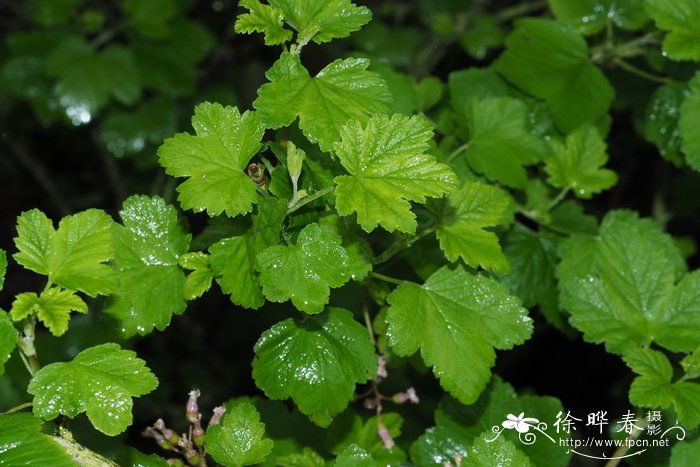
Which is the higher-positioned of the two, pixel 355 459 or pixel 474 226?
pixel 474 226

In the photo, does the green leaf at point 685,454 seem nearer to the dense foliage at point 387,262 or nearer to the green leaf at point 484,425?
the dense foliage at point 387,262

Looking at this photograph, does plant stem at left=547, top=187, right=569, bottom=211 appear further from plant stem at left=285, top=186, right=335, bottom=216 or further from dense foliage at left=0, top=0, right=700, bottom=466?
plant stem at left=285, top=186, right=335, bottom=216

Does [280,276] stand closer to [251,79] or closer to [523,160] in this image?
[523,160]

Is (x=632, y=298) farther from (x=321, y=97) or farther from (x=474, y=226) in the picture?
(x=321, y=97)

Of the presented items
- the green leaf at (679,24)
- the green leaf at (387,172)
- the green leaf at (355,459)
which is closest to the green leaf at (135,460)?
the green leaf at (355,459)

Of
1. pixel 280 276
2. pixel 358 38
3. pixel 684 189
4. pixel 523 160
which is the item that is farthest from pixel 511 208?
pixel 358 38

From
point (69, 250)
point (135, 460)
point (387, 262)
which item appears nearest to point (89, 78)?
point (387, 262)

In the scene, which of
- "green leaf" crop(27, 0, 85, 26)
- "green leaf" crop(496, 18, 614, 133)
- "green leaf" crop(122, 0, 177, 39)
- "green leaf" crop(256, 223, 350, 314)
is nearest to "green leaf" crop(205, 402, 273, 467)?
"green leaf" crop(256, 223, 350, 314)
